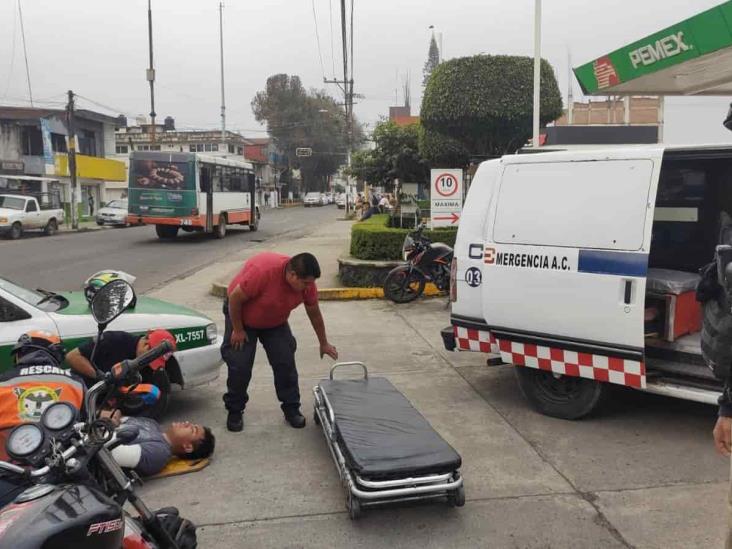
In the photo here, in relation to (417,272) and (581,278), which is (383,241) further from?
(581,278)

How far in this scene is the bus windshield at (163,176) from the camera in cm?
2128

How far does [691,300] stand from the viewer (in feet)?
15.8

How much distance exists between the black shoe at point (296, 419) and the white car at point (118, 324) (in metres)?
0.82

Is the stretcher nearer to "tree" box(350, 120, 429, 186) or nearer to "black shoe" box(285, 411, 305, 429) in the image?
"black shoe" box(285, 411, 305, 429)

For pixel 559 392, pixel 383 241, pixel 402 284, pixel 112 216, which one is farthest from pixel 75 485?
pixel 112 216

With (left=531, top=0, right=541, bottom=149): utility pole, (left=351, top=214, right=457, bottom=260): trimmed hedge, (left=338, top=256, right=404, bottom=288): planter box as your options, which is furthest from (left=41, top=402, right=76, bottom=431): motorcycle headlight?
(left=531, top=0, right=541, bottom=149): utility pole

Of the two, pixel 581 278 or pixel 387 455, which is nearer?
pixel 387 455

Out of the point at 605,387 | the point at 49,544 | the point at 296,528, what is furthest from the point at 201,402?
the point at 49,544

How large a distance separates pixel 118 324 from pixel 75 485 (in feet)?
10.3

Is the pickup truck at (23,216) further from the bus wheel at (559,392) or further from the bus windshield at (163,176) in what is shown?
the bus wheel at (559,392)

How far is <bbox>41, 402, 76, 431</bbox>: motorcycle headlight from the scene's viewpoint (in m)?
2.21

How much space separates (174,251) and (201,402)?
46.4 ft

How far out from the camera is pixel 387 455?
144 inches

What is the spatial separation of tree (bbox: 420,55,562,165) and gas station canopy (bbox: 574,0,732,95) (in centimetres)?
390
